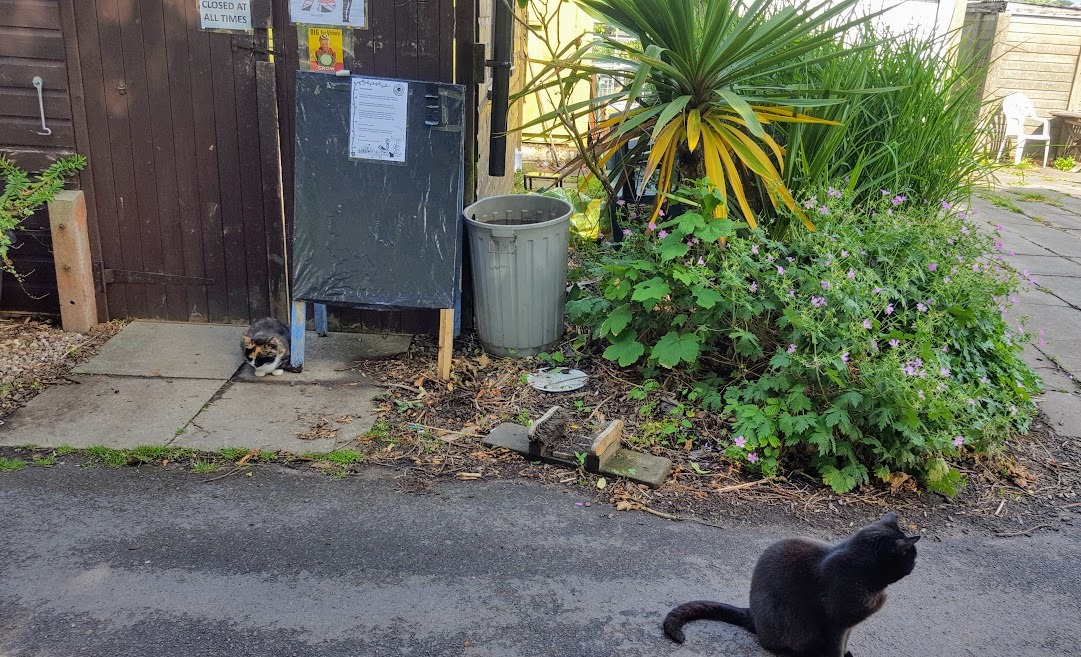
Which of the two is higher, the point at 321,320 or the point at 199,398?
the point at 321,320

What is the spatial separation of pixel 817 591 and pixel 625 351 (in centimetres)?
225

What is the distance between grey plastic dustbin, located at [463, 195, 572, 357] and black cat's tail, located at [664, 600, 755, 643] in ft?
7.82

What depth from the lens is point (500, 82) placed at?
16.5ft

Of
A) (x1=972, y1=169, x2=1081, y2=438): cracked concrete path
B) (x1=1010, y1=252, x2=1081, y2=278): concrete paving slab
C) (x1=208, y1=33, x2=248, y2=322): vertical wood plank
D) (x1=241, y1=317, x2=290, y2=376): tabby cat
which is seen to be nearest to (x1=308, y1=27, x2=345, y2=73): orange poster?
(x1=208, y1=33, x2=248, y2=322): vertical wood plank

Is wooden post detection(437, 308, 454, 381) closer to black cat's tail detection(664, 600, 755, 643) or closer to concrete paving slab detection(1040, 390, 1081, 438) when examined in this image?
black cat's tail detection(664, 600, 755, 643)

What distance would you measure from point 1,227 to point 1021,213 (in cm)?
983

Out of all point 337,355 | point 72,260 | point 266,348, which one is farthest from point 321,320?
point 72,260

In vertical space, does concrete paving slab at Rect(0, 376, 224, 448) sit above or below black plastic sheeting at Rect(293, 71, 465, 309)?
below

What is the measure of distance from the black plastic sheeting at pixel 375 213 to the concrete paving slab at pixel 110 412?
0.83 m

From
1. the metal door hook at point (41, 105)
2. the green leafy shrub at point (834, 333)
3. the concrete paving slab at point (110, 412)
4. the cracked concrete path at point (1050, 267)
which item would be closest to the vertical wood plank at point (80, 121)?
the metal door hook at point (41, 105)

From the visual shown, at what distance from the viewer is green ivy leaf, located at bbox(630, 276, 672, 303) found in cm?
442

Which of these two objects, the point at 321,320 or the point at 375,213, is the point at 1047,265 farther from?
the point at 321,320

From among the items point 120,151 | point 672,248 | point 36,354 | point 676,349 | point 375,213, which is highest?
point 120,151

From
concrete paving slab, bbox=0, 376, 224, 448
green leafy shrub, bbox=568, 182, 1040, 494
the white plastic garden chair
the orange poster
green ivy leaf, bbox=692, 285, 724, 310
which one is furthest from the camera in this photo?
the white plastic garden chair
